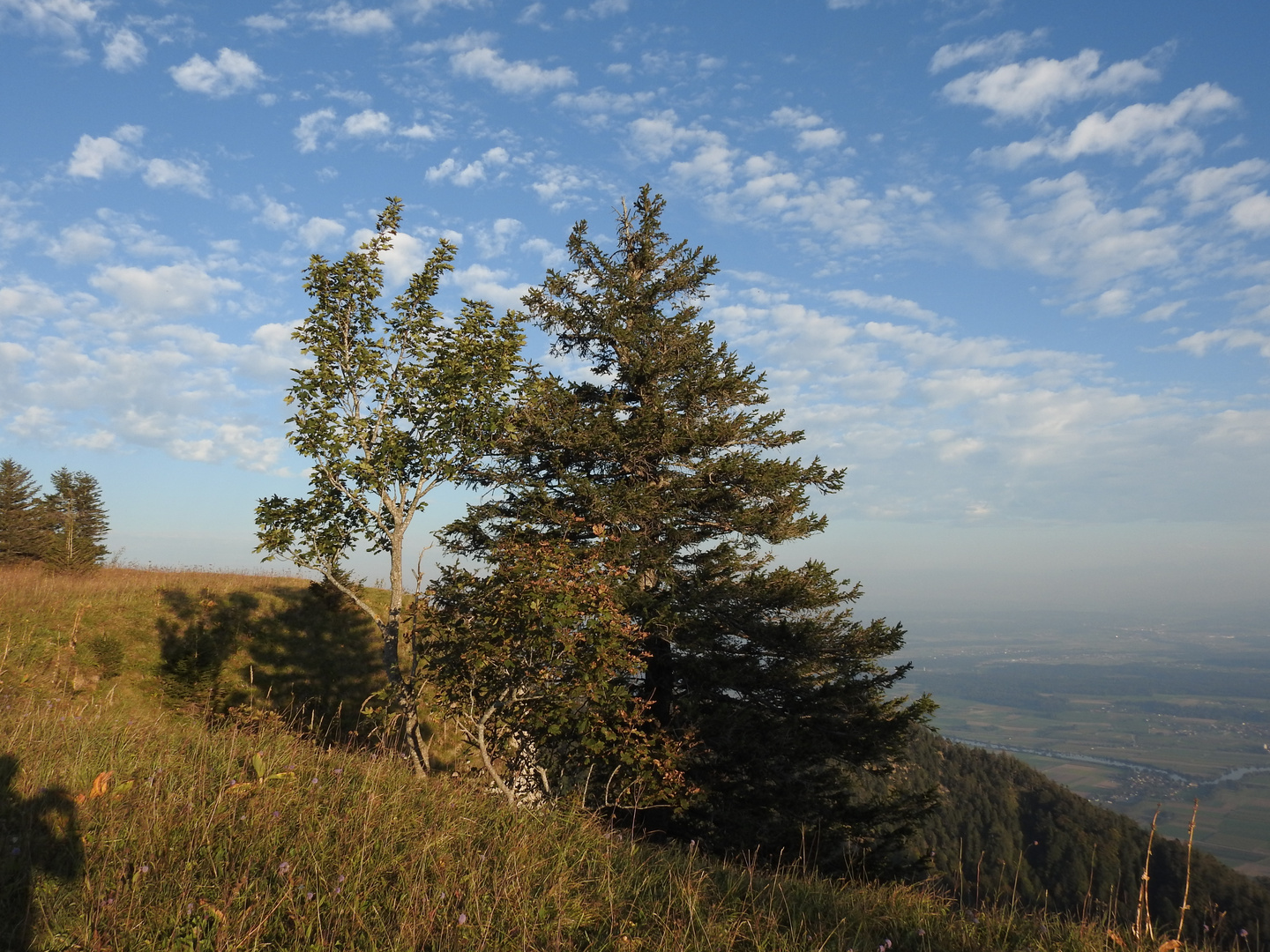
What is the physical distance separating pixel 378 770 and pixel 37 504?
3425 centimetres

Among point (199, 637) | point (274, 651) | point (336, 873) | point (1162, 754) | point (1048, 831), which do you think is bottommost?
point (1162, 754)

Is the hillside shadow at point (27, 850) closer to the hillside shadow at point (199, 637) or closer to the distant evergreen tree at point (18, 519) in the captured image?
the hillside shadow at point (199, 637)

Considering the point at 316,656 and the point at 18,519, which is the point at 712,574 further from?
the point at 18,519

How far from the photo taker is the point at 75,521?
30359 millimetres

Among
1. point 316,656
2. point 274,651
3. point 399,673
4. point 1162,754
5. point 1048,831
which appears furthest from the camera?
point 1162,754

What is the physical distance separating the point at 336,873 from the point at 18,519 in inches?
1327

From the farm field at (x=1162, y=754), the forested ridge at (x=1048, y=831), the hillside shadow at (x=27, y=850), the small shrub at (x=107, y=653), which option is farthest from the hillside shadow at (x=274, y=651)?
the farm field at (x=1162, y=754)

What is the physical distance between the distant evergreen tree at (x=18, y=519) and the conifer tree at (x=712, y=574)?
74.4 feet

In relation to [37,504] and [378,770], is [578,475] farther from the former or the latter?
[37,504]

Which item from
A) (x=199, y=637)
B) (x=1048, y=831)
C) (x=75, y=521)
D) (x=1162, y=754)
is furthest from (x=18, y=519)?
(x=1162, y=754)

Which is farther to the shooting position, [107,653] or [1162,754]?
[1162,754]

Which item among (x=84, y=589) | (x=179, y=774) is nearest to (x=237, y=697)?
(x=84, y=589)

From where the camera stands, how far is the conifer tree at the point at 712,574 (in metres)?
12.5

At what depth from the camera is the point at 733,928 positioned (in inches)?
150
